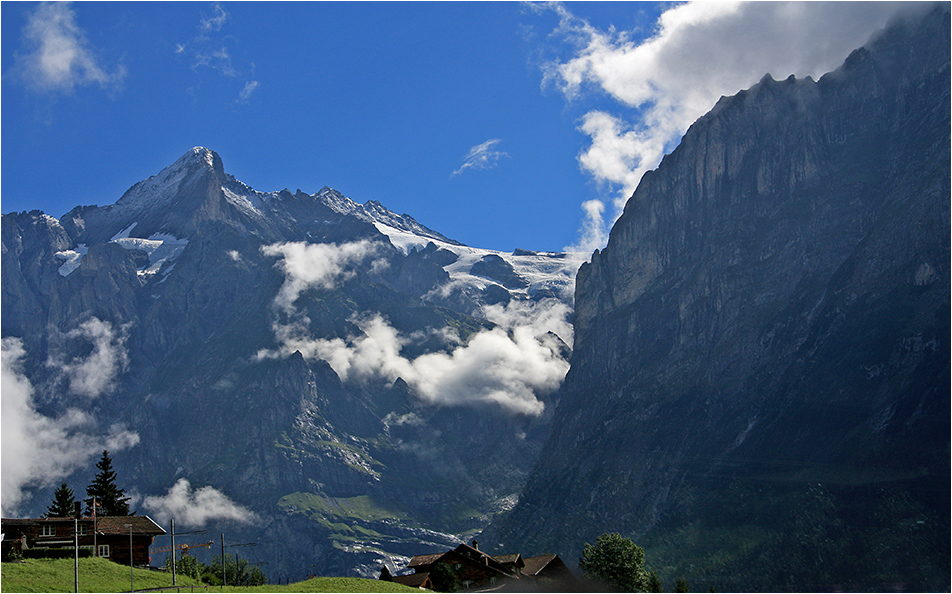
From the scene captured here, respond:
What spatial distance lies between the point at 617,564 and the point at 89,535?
247 feet

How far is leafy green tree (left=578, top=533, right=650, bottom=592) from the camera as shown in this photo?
13362cm

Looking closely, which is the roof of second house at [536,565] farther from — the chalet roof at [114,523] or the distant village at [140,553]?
the chalet roof at [114,523]

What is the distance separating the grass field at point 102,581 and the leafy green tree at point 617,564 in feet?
178

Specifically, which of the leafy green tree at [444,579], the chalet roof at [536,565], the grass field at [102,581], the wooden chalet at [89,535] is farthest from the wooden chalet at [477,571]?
the grass field at [102,581]

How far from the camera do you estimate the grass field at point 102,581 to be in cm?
7119

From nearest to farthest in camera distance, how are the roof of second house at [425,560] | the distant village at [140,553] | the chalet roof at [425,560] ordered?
the distant village at [140,553], the roof of second house at [425,560], the chalet roof at [425,560]

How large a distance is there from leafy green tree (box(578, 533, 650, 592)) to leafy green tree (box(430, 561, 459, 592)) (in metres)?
19.9

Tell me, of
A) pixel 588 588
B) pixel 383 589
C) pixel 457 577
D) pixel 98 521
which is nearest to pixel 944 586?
pixel 457 577

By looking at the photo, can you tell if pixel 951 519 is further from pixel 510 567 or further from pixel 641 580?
pixel 510 567

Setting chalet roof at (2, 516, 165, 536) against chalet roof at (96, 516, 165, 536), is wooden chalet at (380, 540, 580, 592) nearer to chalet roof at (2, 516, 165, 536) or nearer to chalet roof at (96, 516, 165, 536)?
chalet roof at (96, 516, 165, 536)

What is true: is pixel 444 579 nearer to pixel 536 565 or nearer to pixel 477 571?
pixel 477 571

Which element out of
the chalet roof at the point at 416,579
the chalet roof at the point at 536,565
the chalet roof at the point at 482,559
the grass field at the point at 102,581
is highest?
the grass field at the point at 102,581

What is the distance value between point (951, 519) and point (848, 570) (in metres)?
23.6

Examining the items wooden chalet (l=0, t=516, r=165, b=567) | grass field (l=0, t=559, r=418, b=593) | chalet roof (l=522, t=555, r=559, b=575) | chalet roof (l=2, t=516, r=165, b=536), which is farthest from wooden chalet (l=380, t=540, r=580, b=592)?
grass field (l=0, t=559, r=418, b=593)
